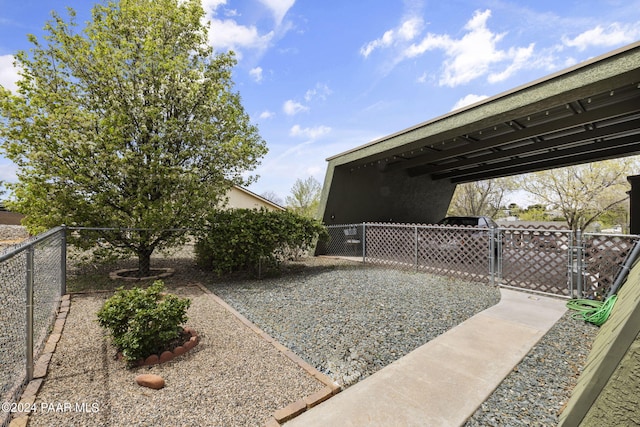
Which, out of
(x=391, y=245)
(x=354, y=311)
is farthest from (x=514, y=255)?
(x=354, y=311)

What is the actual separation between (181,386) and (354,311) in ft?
8.38

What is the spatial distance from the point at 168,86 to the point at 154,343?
5.21m

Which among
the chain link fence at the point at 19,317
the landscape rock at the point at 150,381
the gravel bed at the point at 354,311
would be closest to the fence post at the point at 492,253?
the gravel bed at the point at 354,311

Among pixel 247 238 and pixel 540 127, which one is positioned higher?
pixel 540 127

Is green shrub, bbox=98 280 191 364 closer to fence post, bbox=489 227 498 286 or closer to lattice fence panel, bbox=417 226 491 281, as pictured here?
fence post, bbox=489 227 498 286

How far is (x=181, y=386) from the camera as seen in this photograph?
2471mm

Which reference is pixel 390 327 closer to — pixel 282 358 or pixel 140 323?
pixel 282 358

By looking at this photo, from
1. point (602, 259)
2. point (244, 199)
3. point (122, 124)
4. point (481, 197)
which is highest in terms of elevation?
point (122, 124)

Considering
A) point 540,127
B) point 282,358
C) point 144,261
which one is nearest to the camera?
point 282,358

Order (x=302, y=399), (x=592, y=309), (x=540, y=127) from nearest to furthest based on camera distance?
(x=302, y=399), (x=592, y=309), (x=540, y=127)

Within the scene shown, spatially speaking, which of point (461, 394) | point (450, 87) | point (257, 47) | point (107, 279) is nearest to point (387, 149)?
point (450, 87)

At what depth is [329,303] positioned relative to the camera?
4785 mm

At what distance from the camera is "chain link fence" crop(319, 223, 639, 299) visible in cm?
500

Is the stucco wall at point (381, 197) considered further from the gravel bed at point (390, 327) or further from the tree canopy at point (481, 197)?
the tree canopy at point (481, 197)
